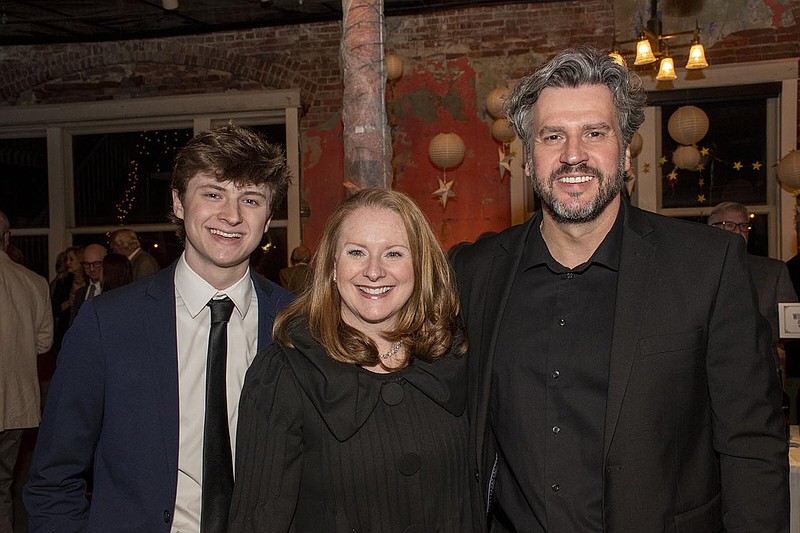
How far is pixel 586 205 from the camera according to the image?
1.93 metres

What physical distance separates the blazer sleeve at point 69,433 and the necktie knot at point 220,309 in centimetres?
28

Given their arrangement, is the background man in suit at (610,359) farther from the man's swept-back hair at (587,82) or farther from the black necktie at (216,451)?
the black necktie at (216,451)

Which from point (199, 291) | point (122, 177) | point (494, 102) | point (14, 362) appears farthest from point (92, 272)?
point (199, 291)

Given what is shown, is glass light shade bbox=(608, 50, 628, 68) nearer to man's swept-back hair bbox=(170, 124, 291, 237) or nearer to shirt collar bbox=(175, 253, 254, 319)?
man's swept-back hair bbox=(170, 124, 291, 237)

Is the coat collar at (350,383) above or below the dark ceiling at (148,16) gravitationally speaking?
below

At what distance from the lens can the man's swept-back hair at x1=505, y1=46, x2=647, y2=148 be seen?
1.99 meters

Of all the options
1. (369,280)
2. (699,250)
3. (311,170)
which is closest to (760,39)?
(311,170)

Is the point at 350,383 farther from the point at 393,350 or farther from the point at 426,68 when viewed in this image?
the point at 426,68

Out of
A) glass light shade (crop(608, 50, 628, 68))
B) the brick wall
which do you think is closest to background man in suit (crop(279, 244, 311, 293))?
the brick wall

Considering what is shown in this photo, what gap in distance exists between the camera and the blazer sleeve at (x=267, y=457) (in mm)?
1771

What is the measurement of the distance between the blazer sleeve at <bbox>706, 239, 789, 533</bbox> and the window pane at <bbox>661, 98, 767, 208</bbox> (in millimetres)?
5684

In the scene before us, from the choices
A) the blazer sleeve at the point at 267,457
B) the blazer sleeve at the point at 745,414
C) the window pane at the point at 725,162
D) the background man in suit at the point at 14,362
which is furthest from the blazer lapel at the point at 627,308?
the window pane at the point at 725,162

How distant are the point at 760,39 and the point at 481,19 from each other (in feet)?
8.34

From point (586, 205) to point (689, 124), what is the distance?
195 inches
